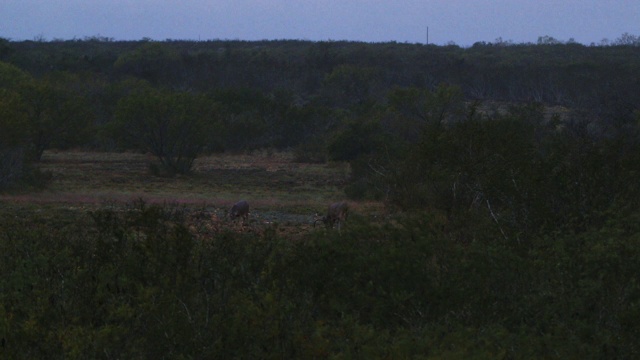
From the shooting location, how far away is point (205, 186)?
99.9ft

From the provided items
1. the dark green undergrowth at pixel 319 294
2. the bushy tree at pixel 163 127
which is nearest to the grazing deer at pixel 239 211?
the dark green undergrowth at pixel 319 294

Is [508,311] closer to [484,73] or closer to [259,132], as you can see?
[259,132]

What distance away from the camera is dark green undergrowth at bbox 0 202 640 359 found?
19.7 ft

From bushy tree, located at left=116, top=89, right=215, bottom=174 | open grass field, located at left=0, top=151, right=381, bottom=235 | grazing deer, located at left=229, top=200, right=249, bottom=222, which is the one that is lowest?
open grass field, located at left=0, top=151, right=381, bottom=235

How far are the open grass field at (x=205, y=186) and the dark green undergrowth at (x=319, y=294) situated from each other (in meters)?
8.87

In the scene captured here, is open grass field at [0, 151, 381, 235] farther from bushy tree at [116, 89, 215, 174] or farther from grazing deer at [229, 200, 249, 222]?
bushy tree at [116, 89, 215, 174]

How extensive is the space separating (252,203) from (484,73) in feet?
132

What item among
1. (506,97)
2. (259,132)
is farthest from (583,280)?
(506,97)

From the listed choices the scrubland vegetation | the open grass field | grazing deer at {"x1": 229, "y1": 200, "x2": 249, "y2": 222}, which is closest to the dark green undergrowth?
the scrubland vegetation

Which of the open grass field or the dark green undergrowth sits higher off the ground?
the dark green undergrowth

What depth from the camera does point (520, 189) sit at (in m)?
10.3

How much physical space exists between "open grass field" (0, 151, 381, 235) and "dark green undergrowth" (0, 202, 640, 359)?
887 centimetres

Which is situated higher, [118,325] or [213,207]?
[118,325]

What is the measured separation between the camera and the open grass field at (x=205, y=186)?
21984 millimetres
